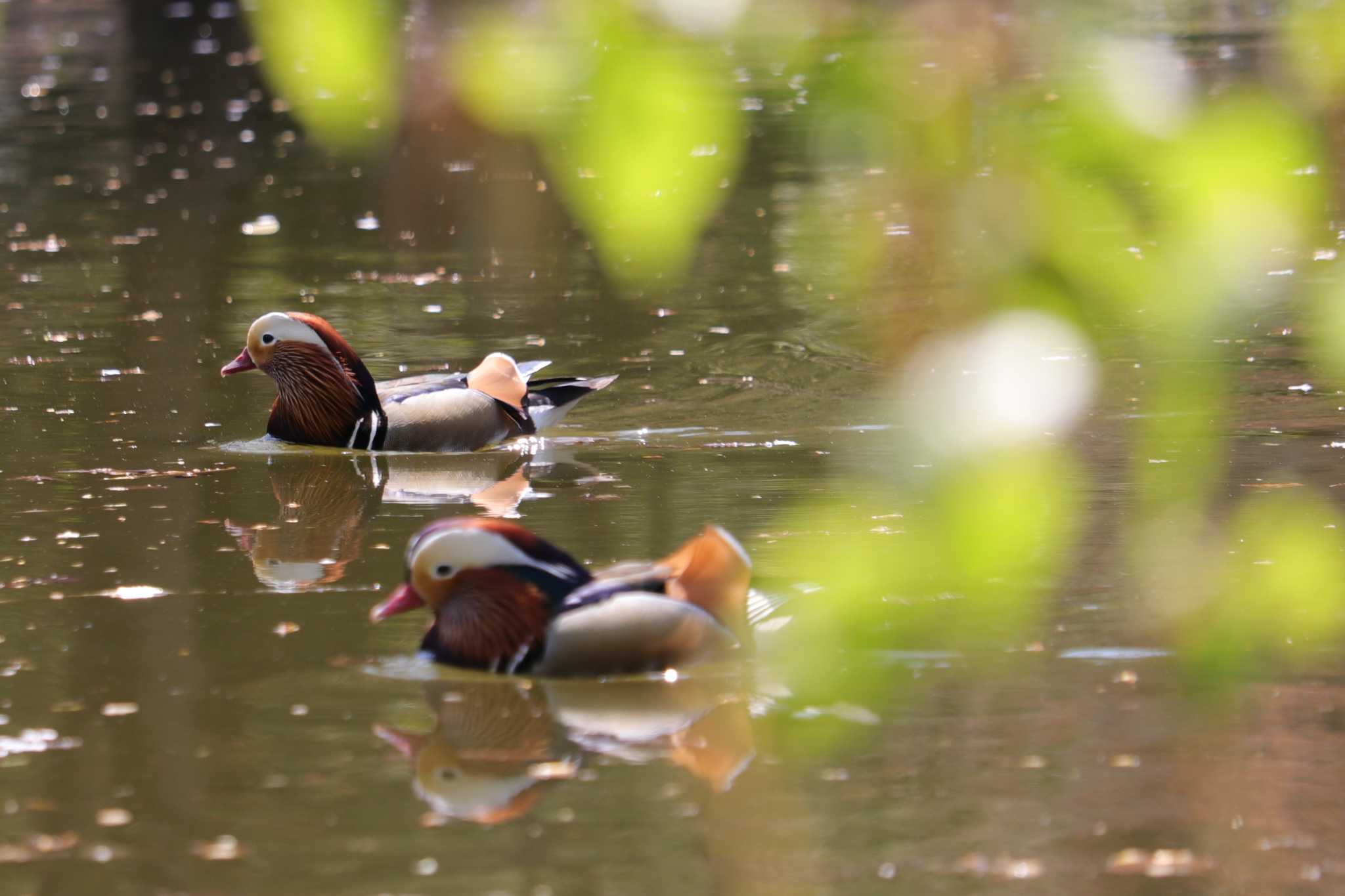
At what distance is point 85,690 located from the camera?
628cm

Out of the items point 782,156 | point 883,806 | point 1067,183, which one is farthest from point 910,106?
point 782,156

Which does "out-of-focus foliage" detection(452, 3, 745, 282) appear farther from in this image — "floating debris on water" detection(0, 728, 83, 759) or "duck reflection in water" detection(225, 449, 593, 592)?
"duck reflection in water" detection(225, 449, 593, 592)

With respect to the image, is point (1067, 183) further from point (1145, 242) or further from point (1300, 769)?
point (1300, 769)

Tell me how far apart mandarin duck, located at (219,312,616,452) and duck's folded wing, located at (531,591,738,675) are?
392cm

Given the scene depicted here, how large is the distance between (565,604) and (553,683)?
0.24 meters

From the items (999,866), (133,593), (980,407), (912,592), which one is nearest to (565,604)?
(912,592)

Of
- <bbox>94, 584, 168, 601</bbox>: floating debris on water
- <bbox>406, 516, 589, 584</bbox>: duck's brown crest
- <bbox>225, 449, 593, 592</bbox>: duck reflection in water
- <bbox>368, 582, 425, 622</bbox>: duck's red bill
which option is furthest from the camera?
<bbox>225, 449, 593, 592</bbox>: duck reflection in water

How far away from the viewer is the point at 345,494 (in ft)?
30.1

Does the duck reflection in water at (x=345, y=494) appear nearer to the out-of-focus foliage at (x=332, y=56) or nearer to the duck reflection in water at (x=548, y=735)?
the duck reflection in water at (x=548, y=735)

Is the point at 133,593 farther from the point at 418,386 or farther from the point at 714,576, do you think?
the point at 418,386

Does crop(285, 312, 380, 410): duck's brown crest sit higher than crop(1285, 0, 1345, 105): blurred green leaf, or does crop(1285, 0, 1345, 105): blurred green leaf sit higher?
crop(1285, 0, 1345, 105): blurred green leaf

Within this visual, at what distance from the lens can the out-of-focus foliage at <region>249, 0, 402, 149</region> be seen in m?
2.27

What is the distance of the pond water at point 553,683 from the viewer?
4930mm

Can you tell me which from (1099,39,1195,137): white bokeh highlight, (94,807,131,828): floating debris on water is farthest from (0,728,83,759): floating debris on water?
(1099,39,1195,137): white bokeh highlight
